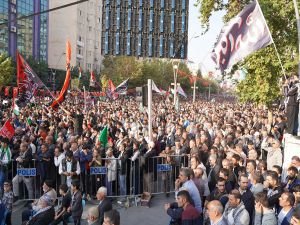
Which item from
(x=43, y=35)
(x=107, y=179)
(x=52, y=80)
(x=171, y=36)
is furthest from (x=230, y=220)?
(x=171, y=36)

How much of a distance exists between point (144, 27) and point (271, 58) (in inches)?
3613

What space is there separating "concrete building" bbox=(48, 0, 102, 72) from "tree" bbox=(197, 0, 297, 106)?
77102 millimetres

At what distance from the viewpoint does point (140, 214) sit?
32.9 feet

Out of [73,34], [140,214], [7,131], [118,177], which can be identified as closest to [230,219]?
[140,214]

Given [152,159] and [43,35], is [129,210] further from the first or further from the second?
[43,35]

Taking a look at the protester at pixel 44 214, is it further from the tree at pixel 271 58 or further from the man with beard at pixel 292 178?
the tree at pixel 271 58

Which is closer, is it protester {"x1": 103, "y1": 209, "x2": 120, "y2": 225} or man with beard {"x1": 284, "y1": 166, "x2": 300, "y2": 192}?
protester {"x1": 103, "y1": 209, "x2": 120, "y2": 225}

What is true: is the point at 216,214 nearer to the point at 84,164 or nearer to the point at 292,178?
the point at 292,178

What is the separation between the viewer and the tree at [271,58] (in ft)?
58.9

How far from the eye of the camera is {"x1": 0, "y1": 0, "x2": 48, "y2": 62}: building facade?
72300 millimetres

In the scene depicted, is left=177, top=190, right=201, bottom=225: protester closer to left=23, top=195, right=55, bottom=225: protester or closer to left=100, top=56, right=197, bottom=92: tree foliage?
left=23, top=195, right=55, bottom=225: protester

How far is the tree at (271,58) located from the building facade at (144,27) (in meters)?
86.7

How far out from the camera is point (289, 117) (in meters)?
10.9

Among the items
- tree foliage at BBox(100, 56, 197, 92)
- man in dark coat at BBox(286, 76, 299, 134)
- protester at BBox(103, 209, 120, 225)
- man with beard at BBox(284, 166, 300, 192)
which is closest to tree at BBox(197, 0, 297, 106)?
man in dark coat at BBox(286, 76, 299, 134)
